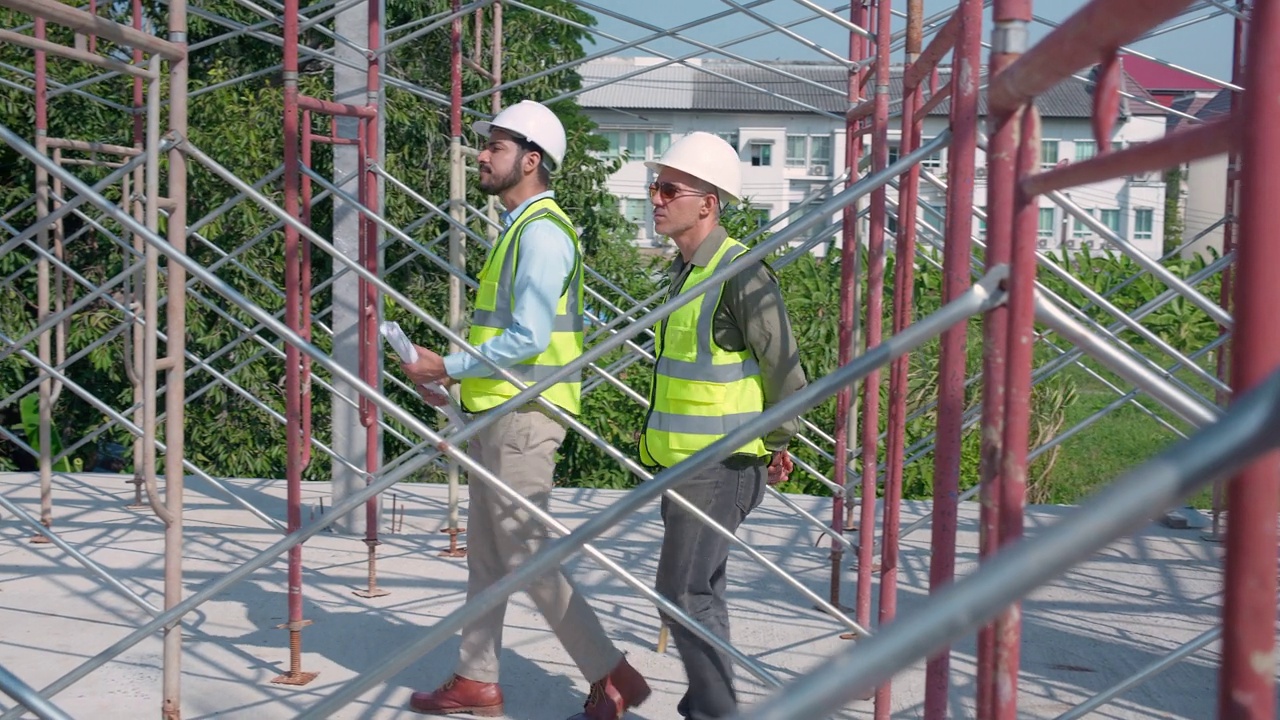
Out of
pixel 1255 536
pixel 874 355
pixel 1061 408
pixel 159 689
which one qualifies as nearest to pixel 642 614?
pixel 159 689

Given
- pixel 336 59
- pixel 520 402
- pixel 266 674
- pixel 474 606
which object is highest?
pixel 336 59

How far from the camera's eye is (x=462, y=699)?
3752 millimetres

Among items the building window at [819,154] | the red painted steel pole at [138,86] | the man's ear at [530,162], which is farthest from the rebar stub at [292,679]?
→ the building window at [819,154]

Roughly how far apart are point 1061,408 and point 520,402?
25.5 ft

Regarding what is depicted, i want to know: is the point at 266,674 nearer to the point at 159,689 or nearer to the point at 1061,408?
the point at 159,689

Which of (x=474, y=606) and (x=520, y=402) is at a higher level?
(x=520, y=402)

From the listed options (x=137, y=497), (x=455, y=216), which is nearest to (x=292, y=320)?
(x=455, y=216)

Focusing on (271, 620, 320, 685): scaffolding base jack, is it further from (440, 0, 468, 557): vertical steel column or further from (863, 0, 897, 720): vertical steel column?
(863, 0, 897, 720): vertical steel column

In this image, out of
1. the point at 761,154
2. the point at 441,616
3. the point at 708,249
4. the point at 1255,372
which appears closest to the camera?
the point at 1255,372

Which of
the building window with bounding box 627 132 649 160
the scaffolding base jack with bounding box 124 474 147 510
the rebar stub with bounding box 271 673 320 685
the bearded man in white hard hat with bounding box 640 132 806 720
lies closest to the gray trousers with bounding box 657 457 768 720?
the bearded man in white hard hat with bounding box 640 132 806 720

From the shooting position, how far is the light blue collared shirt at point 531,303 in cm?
355

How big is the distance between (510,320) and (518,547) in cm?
64

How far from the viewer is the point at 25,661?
417cm

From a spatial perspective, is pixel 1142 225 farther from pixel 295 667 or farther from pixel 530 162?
pixel 295 667
